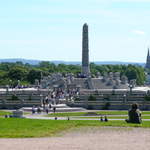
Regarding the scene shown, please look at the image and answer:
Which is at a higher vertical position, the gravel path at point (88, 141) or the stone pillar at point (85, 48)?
the stone pillar at point (85, 48)

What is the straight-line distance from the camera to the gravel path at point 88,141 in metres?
13.1

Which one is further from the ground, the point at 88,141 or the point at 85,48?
the point at 85,48

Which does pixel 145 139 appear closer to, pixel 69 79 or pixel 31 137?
pixel 31 137

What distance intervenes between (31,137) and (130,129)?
3.80 meters

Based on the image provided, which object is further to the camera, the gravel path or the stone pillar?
the stone pillar

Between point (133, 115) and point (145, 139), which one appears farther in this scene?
point (133, 115)

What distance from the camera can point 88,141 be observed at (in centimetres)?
1430

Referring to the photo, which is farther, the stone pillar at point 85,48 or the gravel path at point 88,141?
the stone pillar at point 85,48

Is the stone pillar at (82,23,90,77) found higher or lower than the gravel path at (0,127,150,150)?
higher

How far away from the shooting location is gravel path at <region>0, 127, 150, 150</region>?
1313 centimetres

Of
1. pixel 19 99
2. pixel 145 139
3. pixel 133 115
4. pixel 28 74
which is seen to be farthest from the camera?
pixel 28 74

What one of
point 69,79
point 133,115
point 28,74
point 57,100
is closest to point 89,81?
point 69,79

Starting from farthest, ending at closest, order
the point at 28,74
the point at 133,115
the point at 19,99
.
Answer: the point at 28,74 < the point at 19,99 < the point at 133,115

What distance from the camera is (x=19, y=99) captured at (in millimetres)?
47469
